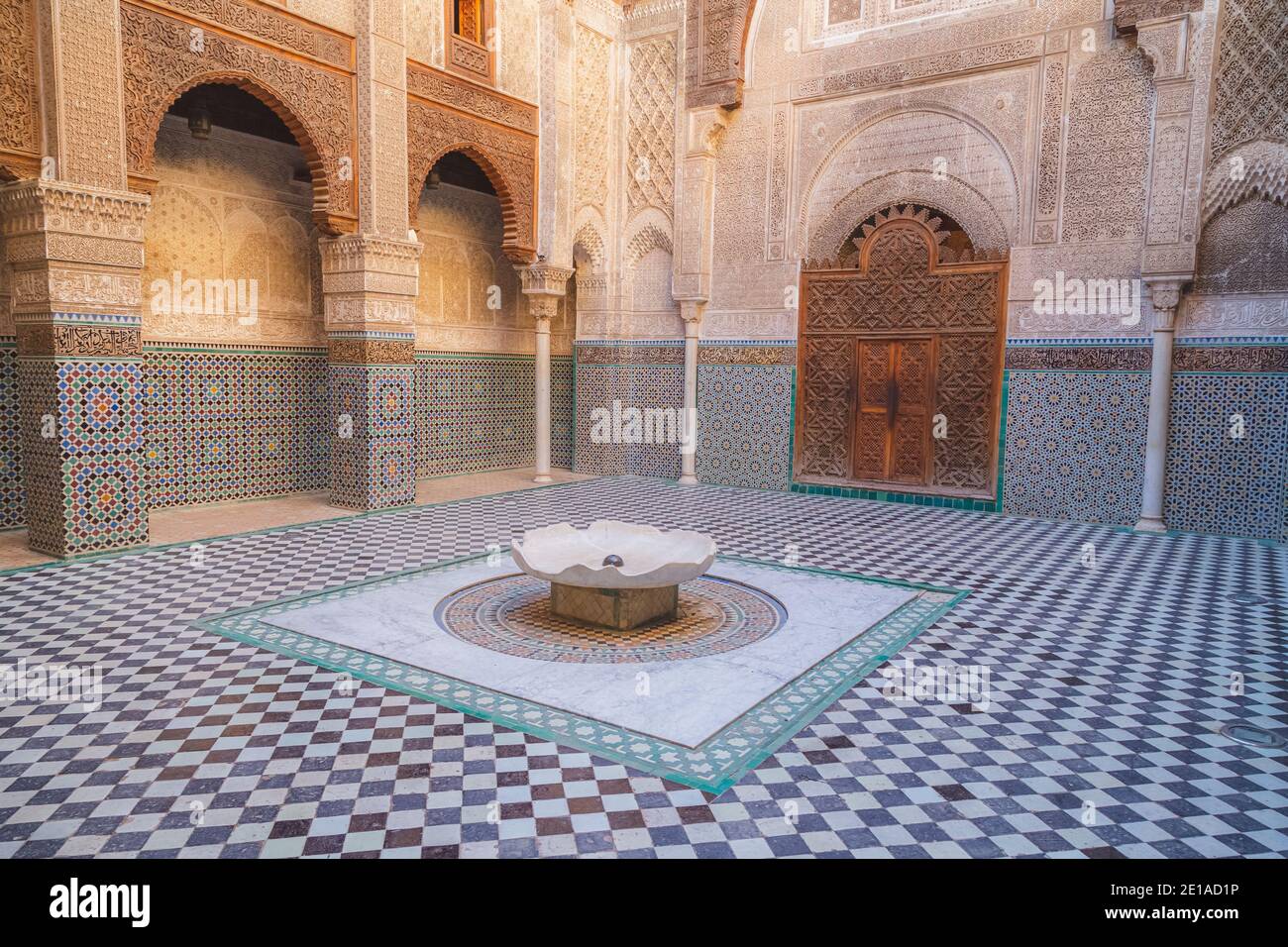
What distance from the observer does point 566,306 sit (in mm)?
9445

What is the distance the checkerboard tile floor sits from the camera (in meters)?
2.02

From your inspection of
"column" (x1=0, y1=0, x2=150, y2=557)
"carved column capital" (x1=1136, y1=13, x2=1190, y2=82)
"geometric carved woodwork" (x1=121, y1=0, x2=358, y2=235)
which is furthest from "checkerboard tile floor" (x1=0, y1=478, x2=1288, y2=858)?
"carved column capital" (x1=1136, y1=13, x2=1190, y2=82)

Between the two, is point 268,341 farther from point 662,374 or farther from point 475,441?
point 662,374

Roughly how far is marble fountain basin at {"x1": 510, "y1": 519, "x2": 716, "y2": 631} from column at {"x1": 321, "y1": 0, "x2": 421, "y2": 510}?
2.60 m

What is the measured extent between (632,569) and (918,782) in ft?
5.75

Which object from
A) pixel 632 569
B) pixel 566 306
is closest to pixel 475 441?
pixel 566 306

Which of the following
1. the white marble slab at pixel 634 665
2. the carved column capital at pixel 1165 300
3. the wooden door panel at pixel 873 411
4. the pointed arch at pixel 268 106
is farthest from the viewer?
the wooden door panel at pixel 873 411

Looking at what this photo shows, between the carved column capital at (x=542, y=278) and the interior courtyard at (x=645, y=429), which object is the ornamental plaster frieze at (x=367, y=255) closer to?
the interior courtyard at (x=645, y=429)

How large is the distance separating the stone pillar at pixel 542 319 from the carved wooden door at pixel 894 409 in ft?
9.42

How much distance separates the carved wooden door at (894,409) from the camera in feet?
23.3

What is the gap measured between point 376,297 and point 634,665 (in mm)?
4127

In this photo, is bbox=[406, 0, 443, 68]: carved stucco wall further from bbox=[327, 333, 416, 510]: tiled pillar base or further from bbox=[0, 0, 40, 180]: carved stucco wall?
bbox=[0, 0, 40, 180]: carved stucco wall

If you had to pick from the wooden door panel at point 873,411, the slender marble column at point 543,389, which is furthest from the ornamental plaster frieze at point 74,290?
the wooden door panel at point 873,411

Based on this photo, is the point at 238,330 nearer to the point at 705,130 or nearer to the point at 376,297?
the point at 376,297
